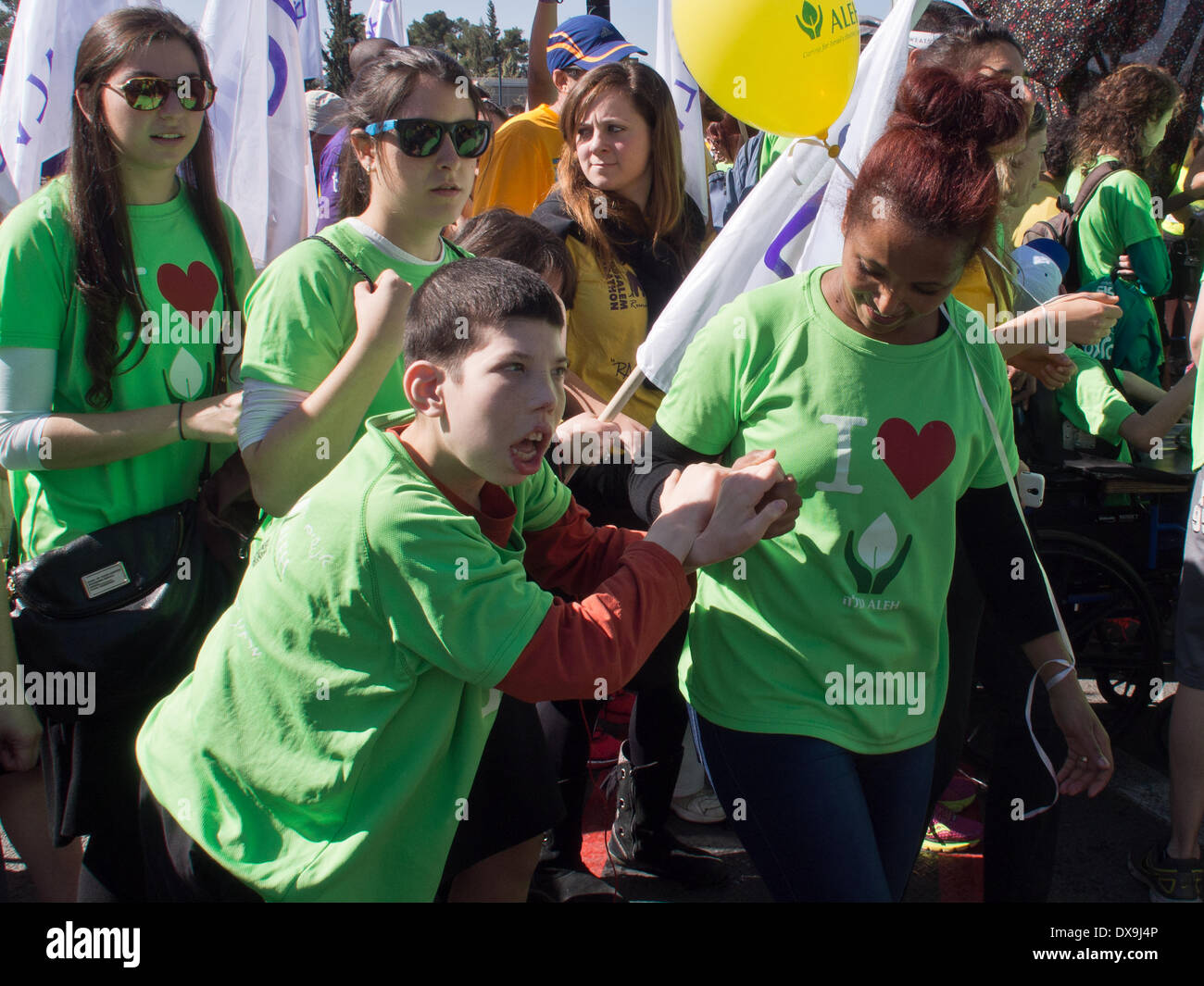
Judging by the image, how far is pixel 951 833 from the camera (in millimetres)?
3400

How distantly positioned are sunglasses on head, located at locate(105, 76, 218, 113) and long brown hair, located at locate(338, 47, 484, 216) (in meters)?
0.34

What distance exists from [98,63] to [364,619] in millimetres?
1600

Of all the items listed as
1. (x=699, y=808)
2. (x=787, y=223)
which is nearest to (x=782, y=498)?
(x=787, y=223)

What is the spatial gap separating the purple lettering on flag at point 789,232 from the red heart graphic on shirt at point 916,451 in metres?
0.89

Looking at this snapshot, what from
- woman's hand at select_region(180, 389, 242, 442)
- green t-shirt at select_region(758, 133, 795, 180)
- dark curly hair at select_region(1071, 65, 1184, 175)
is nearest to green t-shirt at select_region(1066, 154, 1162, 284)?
dark curly hair at select_region(1071, 65, 1184, 175)

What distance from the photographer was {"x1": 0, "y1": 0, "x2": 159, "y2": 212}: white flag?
386 centimetres

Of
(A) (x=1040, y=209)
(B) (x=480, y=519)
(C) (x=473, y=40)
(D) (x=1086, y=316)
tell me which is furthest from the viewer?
(C) (x=473, y=40)

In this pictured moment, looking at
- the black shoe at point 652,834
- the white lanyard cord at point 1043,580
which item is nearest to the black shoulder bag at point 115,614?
the black shoe at point 652,834

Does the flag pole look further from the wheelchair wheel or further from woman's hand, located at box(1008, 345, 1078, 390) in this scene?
the wheelchair wheel

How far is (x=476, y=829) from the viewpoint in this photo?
191 cm

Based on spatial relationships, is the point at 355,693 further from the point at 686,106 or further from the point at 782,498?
the point at 686,106

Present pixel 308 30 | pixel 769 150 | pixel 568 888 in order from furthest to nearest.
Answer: pixel 308 30 → pixel 769 150 → pixel 568 888

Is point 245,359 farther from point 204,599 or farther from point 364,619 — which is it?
point 364,619

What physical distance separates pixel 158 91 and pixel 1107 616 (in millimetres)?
3489
